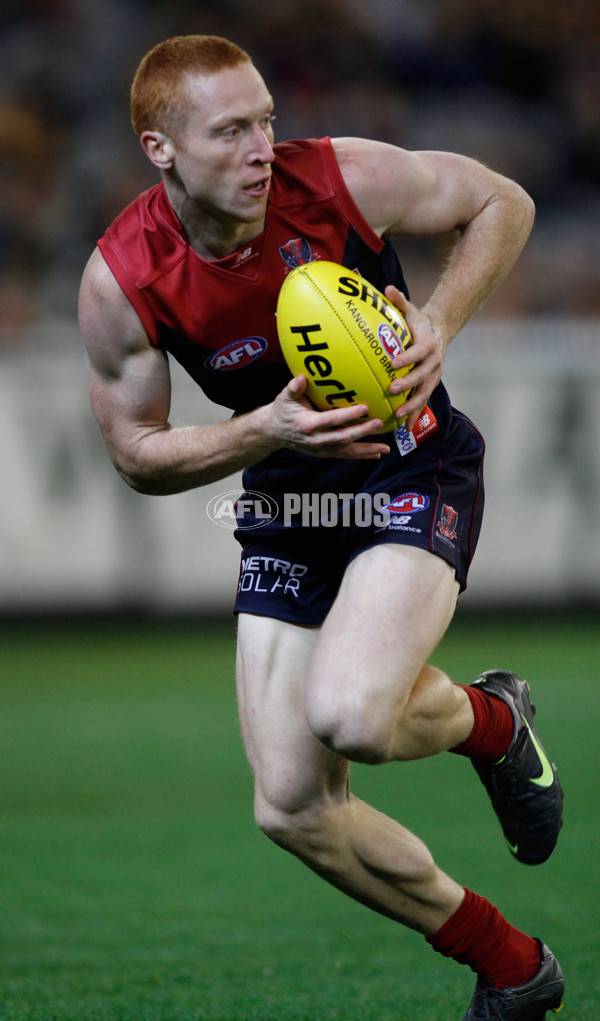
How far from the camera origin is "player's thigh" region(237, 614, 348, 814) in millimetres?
3422

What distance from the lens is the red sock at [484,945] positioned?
→ 11.5ft

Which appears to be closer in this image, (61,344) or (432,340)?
(432,340)

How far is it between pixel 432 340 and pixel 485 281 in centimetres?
51

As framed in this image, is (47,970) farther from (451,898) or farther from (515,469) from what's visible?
(515,469)

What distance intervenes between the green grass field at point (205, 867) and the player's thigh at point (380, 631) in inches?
38.2

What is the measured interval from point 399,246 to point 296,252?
728 cm

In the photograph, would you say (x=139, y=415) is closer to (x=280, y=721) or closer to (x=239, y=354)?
(x=239, y=354)

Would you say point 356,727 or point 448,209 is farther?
point 448,209

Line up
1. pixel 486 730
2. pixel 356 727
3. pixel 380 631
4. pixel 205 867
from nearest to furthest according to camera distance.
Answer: pixel 356 727
pixel 380 631
pixel 486 730
pixel 205 867

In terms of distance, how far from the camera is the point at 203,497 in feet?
29.9

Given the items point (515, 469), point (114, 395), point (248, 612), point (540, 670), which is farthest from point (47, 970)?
point (515, 469)

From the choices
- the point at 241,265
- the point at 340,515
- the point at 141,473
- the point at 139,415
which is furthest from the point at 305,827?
the point at 241,265

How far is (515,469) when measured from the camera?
362 inches

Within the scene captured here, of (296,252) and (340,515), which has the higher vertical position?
(296,252)
